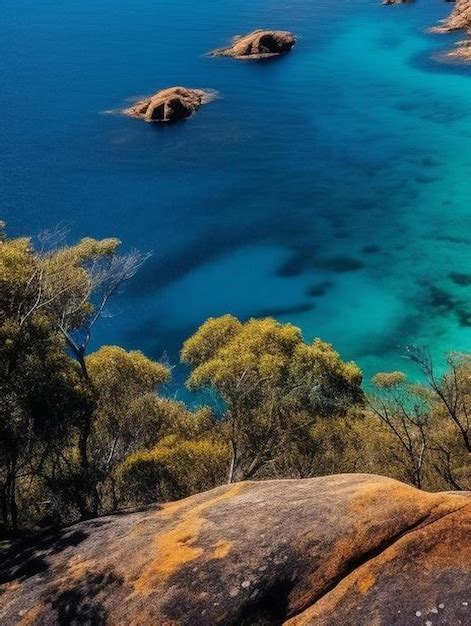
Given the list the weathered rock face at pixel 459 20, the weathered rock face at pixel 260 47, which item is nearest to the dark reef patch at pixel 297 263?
the weathered rock face at pixel 260 47

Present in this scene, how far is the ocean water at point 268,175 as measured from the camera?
→ 58.3m

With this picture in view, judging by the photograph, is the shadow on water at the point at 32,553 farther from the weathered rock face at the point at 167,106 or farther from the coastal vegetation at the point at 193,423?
the weathered rock face at the point at 167,106

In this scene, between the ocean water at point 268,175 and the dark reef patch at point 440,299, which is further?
the ocean water at point 268,175

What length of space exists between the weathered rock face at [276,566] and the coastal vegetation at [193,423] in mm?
7487

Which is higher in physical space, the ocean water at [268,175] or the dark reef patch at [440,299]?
the ocean water at [268,175]

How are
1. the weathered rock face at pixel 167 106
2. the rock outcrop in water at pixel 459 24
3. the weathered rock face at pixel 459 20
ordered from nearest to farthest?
1. the weathered rock face at pixel 167 106
2. the rock outcrop in water at pixel 459 24
3. the weathered rock face at pixel 459 20

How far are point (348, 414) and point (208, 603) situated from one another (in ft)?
65.7

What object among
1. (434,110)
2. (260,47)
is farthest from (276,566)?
(260,47)

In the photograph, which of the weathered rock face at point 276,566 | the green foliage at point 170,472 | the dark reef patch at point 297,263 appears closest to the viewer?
the weathered rock face at point 276,566

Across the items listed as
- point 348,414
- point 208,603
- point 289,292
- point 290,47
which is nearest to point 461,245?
point 289,292

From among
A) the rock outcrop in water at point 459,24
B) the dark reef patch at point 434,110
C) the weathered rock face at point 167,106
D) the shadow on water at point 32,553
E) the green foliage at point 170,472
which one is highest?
the rock outcrop in water at point 459,24

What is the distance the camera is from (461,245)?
2527 inches

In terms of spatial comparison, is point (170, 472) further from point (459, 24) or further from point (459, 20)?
point (459, 20)

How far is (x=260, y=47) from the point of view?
126312mm
